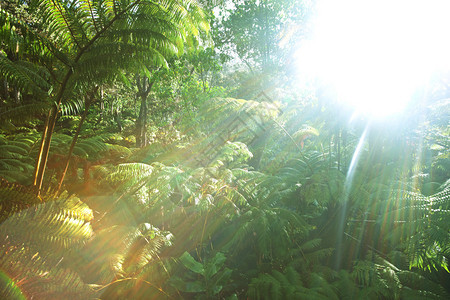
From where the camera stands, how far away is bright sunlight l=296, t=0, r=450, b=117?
7.74 ft

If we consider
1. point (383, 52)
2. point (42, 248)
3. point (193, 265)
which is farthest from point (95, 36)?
point (383, 52)

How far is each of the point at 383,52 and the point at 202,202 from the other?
2576mm

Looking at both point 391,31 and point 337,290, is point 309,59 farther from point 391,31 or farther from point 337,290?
point 337,290

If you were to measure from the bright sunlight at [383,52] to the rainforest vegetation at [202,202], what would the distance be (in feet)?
0.40

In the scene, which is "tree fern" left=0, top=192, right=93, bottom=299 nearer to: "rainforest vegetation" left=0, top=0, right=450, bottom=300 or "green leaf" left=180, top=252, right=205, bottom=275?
"rainforest vegetation" left=0, top=0, right=450, bottom=300

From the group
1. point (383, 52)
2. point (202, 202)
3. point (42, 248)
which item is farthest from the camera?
point (383, 52)

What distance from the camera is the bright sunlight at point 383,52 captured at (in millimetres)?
2359

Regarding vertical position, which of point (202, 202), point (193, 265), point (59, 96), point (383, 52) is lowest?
point (193, 265)

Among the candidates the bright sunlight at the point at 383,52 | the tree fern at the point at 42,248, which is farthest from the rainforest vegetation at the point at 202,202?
the bright sunlight at the point at 383,52

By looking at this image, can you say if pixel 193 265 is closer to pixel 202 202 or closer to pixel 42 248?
pixel 202 202

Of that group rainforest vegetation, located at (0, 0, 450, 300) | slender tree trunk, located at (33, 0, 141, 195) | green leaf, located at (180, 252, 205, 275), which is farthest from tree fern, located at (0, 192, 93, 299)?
slender tree trunk, located at (33, 0, 141, 195)

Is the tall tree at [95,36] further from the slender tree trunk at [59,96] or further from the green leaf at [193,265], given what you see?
the green leaf at [193,265]

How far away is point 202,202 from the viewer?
1.97 m

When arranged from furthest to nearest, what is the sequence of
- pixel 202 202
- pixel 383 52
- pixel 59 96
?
pixel 383 52, pixel 202 202, pixel 59 96
